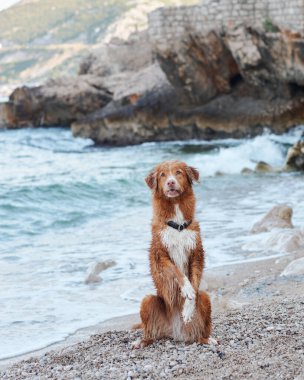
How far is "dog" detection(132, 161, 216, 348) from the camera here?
601 cm

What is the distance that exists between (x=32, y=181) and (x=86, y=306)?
1341cm

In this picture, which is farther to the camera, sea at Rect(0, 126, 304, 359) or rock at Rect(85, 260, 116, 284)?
rock at Rect(85, 260, 116, 284)

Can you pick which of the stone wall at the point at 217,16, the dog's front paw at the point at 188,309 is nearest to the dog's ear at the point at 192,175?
the dog's front paw at the point at 188,309

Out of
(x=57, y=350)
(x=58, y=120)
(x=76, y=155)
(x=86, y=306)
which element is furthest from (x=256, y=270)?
(x=58, y=120)

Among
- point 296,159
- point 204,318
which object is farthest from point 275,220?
point 296,159

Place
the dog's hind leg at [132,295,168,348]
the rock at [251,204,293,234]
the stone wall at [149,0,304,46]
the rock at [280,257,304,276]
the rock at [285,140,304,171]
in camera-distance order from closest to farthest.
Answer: the dog's hind leg at [132,295,168,348], the rock at [280,257,304,276], the rock at [251,204,293,234], the rock at [285,140,304,171], the stone wall at [149,0,304,46]

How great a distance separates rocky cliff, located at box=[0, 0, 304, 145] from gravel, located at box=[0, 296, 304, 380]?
2072 cm

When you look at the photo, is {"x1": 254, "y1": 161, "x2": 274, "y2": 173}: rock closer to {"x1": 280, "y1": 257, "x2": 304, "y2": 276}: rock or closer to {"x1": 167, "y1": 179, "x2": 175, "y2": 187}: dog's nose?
{"x1": 280, "y1": 257, "x2": 304, "y2": 276}: rock

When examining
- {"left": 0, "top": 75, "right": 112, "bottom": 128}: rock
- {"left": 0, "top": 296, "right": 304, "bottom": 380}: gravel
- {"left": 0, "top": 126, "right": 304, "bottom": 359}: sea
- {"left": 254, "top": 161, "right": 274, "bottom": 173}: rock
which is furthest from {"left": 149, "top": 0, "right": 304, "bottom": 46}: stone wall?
{"left": 0, "top": 296, "right": 304, "bottom": 380}: gravel

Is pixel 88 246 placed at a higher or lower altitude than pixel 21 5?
lower

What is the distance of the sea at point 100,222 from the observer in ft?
29.5

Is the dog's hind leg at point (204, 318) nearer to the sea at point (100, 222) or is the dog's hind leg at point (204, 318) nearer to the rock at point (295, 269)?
the sea at point (100, 222)

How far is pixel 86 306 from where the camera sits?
9047 millimetres

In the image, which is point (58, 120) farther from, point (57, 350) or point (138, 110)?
point (57, 350)
